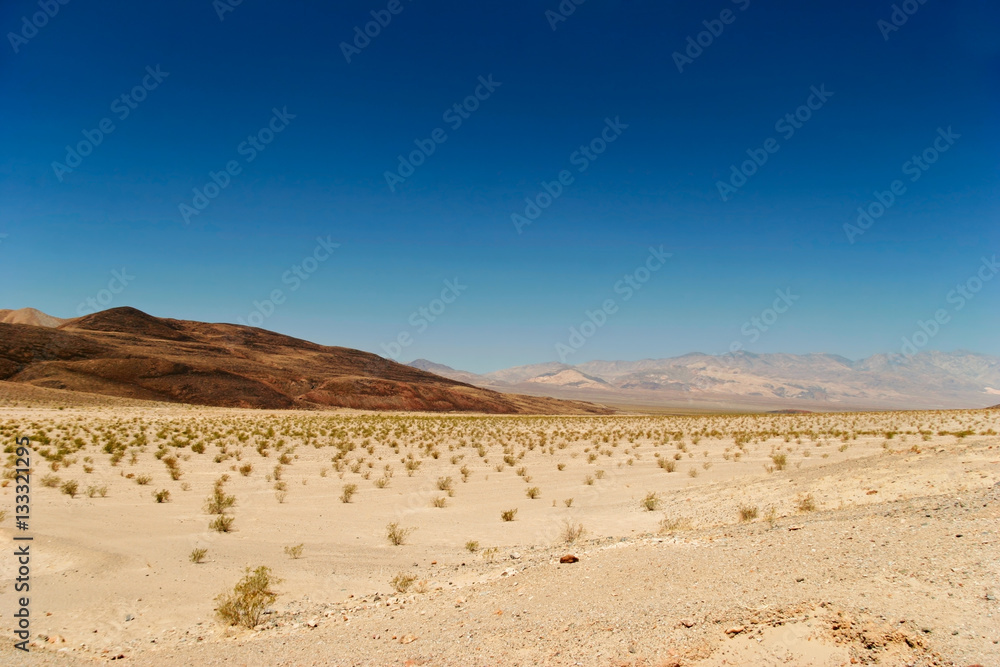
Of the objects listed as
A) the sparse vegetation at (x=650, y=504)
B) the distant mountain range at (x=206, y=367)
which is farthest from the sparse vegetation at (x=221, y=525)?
the distant mountain range at (x=206, y=367)

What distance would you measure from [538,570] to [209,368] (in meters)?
85.4

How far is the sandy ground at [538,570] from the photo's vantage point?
15.1 ft

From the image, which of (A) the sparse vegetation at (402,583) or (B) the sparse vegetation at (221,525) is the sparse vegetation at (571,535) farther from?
(B) the sparse vegetation at (221,525)

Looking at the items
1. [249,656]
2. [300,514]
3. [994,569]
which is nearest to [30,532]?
[300,514]

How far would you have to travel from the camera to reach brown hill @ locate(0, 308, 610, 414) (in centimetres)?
6819

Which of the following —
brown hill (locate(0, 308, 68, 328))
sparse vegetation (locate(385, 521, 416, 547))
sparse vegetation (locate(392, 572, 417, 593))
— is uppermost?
brown hill (locate(0, 308, 68, 328))

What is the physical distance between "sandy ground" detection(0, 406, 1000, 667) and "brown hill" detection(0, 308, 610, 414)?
208 ft

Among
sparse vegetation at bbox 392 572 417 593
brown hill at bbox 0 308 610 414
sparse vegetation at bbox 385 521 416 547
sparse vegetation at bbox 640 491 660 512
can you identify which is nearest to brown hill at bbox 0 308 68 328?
brown hill at bbox 0 308 610 414

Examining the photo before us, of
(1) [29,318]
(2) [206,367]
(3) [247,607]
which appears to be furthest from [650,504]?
(1) [29,318]

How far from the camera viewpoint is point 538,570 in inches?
287

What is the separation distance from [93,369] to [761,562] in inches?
3306

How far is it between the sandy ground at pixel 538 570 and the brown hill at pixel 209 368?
63.3 m

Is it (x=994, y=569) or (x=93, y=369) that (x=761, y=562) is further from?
(x=93, y=369)

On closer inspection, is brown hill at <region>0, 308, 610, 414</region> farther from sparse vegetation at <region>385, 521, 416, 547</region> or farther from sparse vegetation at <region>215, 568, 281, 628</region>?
sparse vegetation at <region>215, 568, 281, 628</region>
